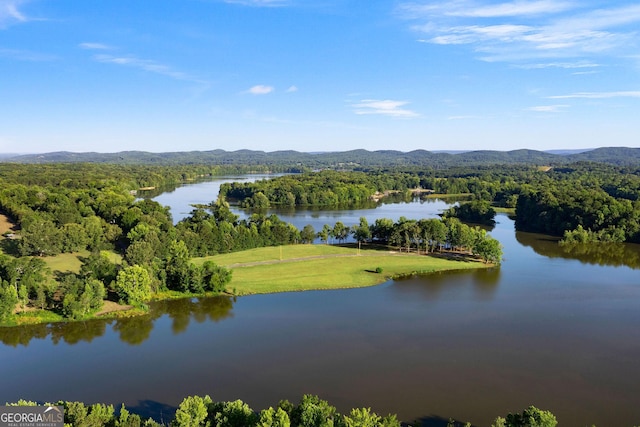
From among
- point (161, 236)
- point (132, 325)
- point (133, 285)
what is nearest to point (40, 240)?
point (161, 236)

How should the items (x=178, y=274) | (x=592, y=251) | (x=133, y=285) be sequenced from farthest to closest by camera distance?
(x=592, y=251)
(x=178, y=274)
(x=133, y=285)

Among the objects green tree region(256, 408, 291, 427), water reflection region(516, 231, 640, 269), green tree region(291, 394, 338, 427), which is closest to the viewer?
green tree region(256, 408, 291, 427)

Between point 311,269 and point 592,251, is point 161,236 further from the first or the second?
point 592,251

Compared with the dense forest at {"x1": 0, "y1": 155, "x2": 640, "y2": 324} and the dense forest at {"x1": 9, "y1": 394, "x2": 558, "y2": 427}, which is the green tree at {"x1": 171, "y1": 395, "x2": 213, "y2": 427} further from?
the dense forest at {"x1": 0, "y1": 155, "x2": 640, "y2": 324}

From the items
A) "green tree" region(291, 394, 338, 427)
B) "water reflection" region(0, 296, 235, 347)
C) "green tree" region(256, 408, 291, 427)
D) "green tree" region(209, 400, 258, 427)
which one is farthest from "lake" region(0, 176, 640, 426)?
"green tree" region(256, 408, 291, 427)

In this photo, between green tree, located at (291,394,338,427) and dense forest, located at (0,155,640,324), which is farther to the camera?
dense forest, located at (0,155,640,324)
